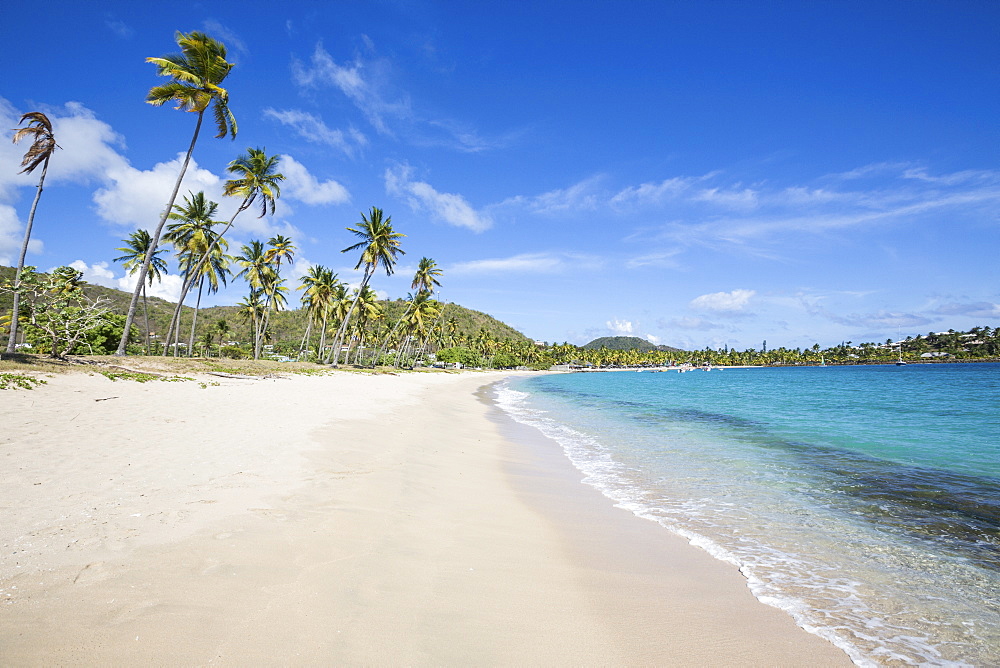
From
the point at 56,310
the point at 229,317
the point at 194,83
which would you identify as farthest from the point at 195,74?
the point at 229,317

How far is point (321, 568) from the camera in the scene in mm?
3643

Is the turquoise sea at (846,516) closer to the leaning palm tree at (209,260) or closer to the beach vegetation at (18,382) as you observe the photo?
the beach vegetation at (18,382)

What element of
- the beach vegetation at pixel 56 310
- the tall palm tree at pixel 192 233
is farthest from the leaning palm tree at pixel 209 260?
the beach vegetation at pixel 56 310

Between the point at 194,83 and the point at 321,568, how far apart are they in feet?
80.7

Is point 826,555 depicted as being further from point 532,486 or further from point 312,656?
point 312,656

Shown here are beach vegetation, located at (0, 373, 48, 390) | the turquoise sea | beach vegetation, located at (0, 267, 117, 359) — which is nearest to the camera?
the turquoise sea

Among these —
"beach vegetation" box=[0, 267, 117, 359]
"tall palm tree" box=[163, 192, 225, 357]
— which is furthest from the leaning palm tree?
"beach vegetation" box=[0, 267, 117, 359]

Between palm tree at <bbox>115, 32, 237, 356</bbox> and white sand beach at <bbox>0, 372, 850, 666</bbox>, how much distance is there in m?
18.0

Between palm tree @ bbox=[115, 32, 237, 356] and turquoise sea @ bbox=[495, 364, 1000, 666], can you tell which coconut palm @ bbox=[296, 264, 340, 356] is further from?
turquoise sea @ bbox=[495, 364, 1000, 666]

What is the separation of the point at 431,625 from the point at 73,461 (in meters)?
5.26

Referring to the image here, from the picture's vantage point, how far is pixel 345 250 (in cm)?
3862

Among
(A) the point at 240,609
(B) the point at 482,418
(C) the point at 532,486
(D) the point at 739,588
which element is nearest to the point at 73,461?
(A) the point at 240,609

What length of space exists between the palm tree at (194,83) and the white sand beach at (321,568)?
18037mm

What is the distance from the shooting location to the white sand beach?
269 cm
